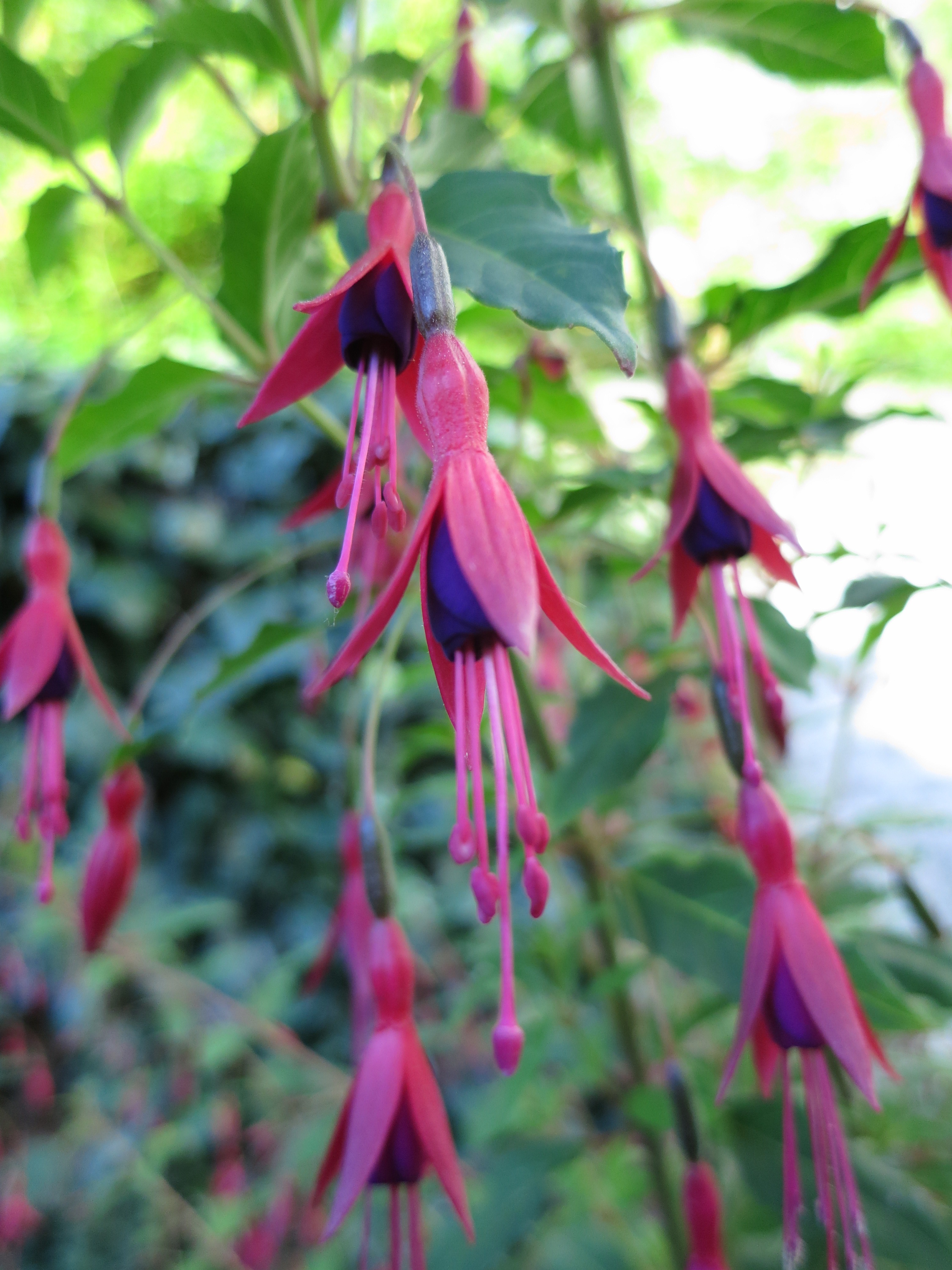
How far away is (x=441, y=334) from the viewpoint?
0.29m

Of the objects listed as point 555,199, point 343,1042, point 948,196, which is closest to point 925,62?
point 948,196

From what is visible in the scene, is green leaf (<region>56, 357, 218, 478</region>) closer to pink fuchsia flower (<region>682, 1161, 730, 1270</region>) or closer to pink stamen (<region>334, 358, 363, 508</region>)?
pink stamen (<region>334, 358, 363, 508</region>)

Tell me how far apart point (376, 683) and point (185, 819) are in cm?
151

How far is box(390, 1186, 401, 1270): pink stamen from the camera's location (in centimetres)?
38

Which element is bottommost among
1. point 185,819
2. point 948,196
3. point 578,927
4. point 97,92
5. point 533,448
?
A: point 185,819

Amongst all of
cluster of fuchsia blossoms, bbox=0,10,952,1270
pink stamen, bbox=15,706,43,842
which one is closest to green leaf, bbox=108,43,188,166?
cluster of fuchsia blossoms, bbox=0,10,952,1270

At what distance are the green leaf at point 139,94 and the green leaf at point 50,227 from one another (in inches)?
1.9

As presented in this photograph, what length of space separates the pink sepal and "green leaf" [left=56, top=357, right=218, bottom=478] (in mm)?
324

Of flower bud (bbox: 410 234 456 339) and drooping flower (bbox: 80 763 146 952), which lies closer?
flower bud (bbox: 410 234 456 339)

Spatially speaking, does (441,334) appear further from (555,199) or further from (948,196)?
(948,196)

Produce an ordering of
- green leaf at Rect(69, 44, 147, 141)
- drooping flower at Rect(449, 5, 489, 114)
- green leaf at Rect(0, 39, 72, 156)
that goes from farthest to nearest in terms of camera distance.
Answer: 1. drooping flower at Rect(449, 5, 489, 114)
2. green leaf at Rect(69, 44, 147, 141)
3. green leaf at Rect(0, 39, 72, 156)

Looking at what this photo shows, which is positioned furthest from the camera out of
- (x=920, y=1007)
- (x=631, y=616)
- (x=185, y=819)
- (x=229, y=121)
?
(x=229, y=121)

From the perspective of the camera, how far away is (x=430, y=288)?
287mm

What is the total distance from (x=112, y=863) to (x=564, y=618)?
479mm
